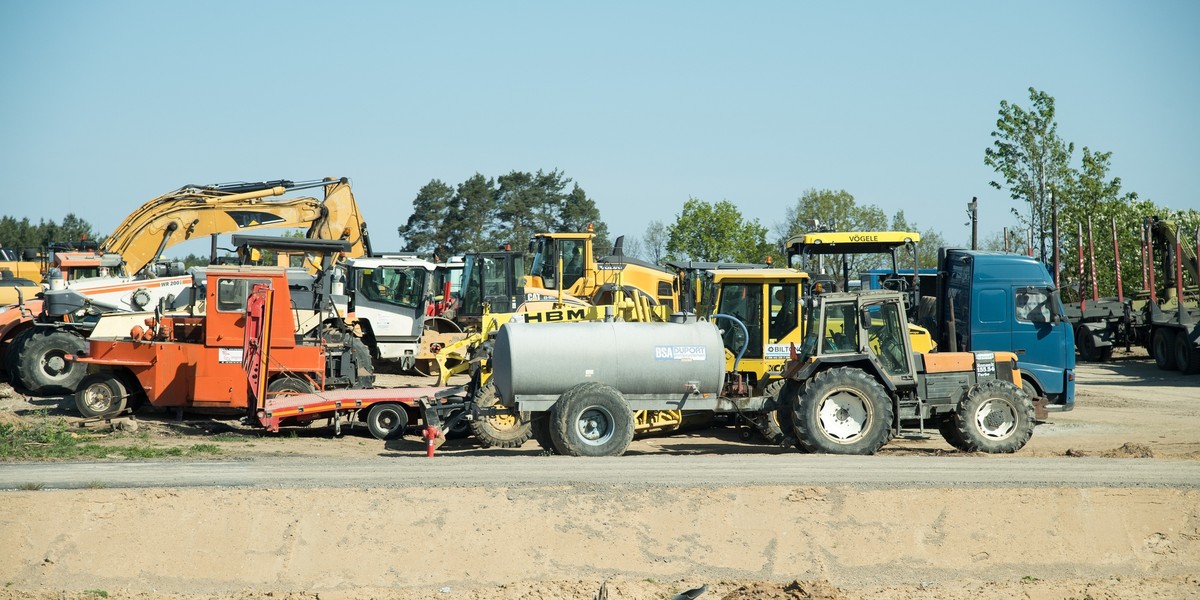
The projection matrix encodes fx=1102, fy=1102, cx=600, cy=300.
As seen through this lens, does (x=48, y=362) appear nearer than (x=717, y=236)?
Yes

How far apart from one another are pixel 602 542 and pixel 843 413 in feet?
14.7

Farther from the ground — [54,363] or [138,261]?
[138,261]

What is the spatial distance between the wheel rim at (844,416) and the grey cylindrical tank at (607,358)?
4.62ft

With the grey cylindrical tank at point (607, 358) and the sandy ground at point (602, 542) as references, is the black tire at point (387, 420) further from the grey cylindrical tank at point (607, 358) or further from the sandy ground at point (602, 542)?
the sandy ground at point (602, 542)

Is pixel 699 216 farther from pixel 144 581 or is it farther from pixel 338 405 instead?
pixel 144 581

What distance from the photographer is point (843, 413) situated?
14.1 metres

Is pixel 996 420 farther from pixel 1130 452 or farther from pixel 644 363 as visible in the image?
pixel 644 363

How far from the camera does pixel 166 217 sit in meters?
25.6

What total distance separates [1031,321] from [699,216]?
33.1m

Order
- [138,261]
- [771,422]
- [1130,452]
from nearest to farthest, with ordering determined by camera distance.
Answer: [1130,452] < [771,422] < [138,261]

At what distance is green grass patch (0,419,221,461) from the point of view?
45.6ft

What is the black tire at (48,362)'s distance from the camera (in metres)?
20.0

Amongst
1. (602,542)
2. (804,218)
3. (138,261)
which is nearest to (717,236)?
(804,218)

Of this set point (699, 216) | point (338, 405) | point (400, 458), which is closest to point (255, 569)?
point (400, 458)
